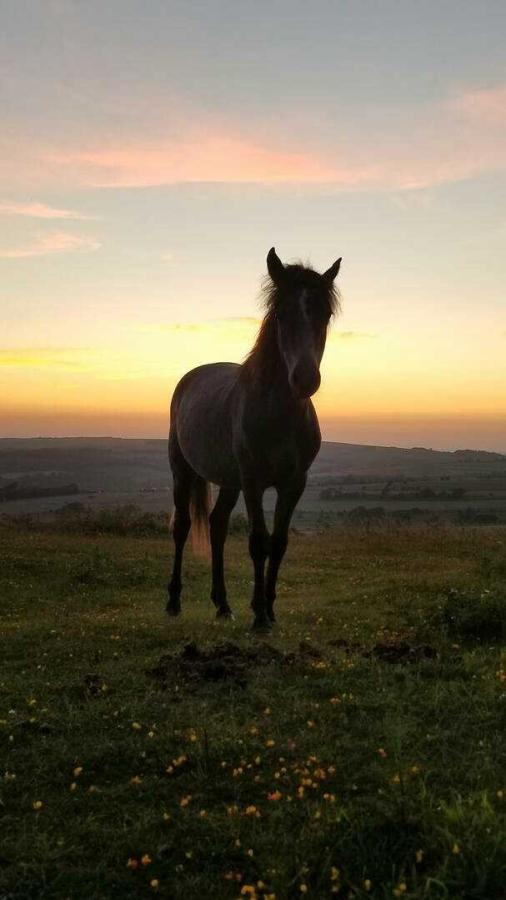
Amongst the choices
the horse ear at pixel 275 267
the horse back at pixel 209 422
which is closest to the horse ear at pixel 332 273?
the horse ear at pixel 275 267

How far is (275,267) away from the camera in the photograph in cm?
810

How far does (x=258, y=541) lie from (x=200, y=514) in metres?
3.36

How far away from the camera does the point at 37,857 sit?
12.4 ft

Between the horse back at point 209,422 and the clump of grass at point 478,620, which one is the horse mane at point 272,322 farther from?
the clump of grass at point 478,620

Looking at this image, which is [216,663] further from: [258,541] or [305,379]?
[305,379]

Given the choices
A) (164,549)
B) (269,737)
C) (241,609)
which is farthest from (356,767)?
(164,549)

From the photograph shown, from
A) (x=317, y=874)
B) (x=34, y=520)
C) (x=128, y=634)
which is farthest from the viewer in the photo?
(x=34, y=520)

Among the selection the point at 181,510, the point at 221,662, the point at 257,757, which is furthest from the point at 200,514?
the point at 257,757

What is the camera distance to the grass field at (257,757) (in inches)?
140

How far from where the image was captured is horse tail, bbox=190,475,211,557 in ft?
39.3

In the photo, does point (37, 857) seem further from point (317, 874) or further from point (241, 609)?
point (241, 609)

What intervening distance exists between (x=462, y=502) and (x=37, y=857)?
137 feet

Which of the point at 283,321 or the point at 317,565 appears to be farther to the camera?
→ the point at 317,565

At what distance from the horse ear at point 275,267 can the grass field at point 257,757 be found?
4.23 meters
